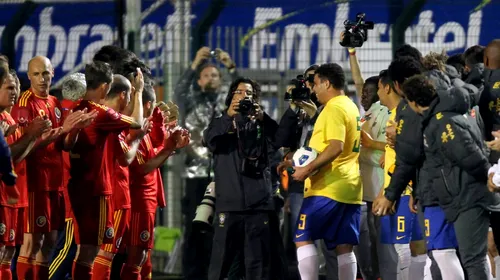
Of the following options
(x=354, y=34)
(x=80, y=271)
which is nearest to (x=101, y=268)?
(x=80, y=271)

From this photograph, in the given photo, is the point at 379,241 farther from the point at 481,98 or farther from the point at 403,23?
the point at 403,23

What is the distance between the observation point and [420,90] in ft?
28.8

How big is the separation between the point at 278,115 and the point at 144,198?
3.30 meters

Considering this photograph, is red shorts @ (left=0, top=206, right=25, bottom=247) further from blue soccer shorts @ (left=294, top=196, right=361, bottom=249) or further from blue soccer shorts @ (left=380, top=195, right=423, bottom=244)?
blue soccer shorts @ (left=380, top=195, right=423, bottom=244)

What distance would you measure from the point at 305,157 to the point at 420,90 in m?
1.26

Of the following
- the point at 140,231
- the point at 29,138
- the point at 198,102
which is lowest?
the point at 140,231

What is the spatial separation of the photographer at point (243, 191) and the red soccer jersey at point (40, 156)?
58.7 inches

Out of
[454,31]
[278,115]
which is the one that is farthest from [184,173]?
[454,31]

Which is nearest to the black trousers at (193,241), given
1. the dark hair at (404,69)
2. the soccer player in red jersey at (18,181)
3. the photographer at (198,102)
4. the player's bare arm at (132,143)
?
the photographer at (198,102)

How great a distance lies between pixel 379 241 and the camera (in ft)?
34.3

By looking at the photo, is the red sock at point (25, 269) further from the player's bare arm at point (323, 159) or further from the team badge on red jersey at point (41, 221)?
the player's bare arm at point (323, 159)

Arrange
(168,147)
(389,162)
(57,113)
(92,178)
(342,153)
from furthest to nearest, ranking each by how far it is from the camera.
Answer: (389,162), (342,153), (168,147), (57,113), (92,178)

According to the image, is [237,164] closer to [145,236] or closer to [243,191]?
[243,191]

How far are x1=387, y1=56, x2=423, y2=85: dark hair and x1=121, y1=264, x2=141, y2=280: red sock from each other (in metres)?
2.43
